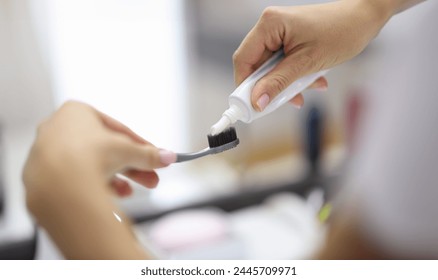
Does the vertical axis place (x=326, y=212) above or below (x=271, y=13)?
below

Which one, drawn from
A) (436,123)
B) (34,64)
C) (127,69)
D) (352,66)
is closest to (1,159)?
(34,64)

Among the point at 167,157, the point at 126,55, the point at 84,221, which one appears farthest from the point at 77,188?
the point at 126,55

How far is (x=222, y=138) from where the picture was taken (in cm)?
55

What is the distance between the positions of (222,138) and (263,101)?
2.6 inches

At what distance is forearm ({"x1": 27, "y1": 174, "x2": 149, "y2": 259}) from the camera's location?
0.41 meters

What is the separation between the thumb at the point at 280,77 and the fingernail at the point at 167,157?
0.11 meters

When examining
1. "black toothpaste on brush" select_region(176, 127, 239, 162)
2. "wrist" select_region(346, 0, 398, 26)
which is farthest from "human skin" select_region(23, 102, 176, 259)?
"wrist" select_region(346, 0, 398, 26)

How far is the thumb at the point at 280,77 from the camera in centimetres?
51

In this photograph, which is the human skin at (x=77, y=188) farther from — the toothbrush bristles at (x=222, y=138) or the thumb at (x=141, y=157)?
the toothbrush bristles at (x=222, y=138)

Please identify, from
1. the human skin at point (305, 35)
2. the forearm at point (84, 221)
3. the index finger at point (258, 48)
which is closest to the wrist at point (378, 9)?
the human skin at point (305, 35)

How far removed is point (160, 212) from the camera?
0.99 metres

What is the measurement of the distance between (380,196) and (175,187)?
0.69m

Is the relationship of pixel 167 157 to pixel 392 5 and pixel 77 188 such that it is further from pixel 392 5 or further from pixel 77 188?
pixel 392 5
